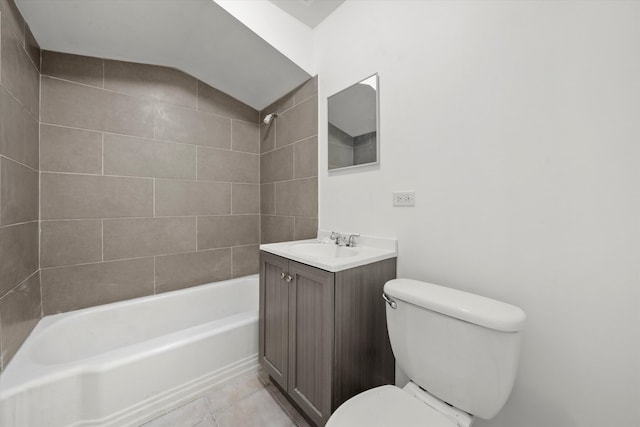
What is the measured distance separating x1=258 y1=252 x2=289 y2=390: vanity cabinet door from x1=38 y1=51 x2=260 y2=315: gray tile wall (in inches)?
38.5

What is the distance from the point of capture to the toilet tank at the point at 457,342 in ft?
2.51

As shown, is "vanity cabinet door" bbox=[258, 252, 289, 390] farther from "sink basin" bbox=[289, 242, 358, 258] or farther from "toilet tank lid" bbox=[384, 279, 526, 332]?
"toilet tank lid" bbox=[384, 279, 526, 332]

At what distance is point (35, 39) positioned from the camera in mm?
1484

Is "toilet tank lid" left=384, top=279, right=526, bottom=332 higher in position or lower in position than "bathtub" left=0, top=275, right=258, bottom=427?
higher

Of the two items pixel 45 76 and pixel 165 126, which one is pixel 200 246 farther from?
pixel 45 76

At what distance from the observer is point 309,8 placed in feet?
5.65

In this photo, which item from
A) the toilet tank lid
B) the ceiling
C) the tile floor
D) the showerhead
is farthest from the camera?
the showerhead

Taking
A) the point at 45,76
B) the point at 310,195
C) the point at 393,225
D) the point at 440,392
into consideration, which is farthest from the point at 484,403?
the point at 45,76

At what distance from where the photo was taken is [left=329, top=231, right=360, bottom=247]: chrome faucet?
1.53 meters

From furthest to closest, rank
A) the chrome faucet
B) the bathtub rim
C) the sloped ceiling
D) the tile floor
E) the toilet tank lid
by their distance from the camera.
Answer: the chrome faucet
the sloped ceiling
the tile floor
the bathtub rim
the toilet tank lid

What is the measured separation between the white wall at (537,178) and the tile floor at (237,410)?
1.06 meters

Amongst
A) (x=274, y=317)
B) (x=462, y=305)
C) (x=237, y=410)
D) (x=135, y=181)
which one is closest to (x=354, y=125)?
(x=462, y=305)

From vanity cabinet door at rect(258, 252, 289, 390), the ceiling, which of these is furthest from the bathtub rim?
the ceiling

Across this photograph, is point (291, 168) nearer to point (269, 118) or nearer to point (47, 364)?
point (269, 118)
